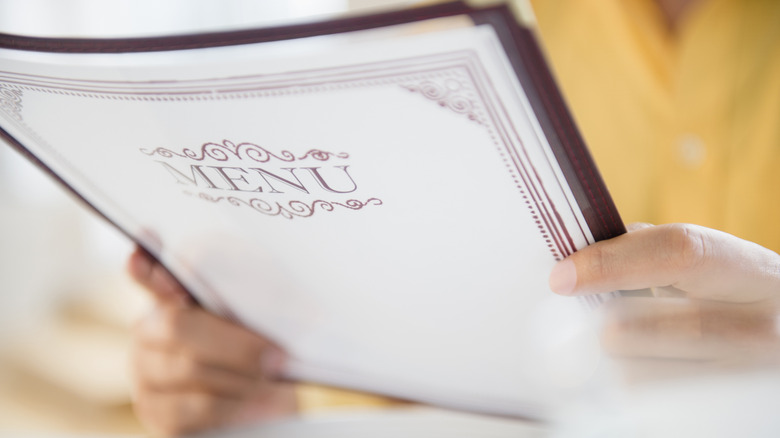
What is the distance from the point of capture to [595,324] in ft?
1.25

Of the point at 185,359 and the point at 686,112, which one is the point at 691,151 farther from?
the point at 185,359

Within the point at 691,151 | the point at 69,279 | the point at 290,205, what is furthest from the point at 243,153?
the point at 69,279

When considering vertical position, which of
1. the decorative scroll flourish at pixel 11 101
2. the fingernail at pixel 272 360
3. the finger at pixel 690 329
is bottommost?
the finger at pixel 690 329

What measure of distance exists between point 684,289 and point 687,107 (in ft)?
1.67

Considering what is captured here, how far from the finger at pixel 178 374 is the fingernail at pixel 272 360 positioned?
31 mm

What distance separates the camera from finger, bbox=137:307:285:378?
1.79 ft

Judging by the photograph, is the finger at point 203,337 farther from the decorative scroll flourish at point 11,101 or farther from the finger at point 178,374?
the decorative scroll flourish at point 11,101

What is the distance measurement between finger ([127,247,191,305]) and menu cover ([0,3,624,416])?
3cm

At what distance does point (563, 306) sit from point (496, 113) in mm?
166

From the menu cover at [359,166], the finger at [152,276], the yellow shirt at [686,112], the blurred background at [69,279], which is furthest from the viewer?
the blurred background at [69,279]

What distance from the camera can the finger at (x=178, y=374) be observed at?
55 cm

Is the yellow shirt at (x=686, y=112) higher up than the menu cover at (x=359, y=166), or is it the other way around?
the yellow shirt at (x=686, y=112)

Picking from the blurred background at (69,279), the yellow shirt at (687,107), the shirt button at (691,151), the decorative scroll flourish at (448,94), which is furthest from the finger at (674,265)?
the blurred background at (69,279)

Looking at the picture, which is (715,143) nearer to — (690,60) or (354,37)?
(690,60)
